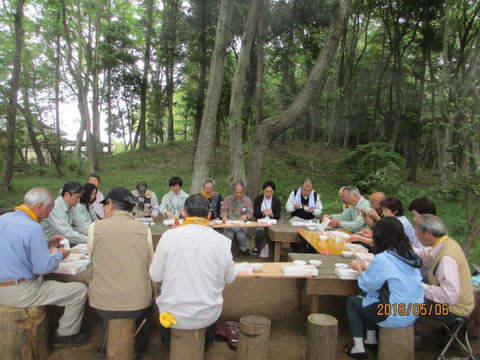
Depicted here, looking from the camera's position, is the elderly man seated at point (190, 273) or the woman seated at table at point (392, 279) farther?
the woman seated at table at point (392, 279)

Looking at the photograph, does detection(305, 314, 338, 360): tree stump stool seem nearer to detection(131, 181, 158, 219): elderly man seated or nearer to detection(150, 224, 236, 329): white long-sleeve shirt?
detection(150, 224, 236, 329): white long-sleeve shirt

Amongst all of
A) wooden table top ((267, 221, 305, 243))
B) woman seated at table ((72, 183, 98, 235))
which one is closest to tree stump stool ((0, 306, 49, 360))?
woman seated at table ((72, 183, 98, 235))

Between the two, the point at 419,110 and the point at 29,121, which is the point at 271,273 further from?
the point at 419,110

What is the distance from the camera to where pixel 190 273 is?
2570mm

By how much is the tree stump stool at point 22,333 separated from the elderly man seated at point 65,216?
5.15ft

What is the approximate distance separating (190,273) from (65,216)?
2925 millimetres

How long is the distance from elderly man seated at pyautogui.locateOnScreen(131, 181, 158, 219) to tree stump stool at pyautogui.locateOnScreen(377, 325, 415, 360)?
492cm

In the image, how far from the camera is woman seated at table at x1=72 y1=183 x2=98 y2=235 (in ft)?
16.0

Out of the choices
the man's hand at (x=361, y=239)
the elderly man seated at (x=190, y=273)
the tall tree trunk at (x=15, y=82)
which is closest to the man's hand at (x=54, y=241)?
the elderly man seated at (x=190, y=273)

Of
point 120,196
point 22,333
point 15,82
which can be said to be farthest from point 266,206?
point 15,82

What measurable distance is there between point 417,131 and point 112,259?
56.7 ft

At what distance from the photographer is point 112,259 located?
288 cm

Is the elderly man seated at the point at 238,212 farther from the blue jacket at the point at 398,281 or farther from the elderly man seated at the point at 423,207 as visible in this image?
the blue jacket at the point at 398,281

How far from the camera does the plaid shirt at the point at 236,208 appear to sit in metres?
6.58
